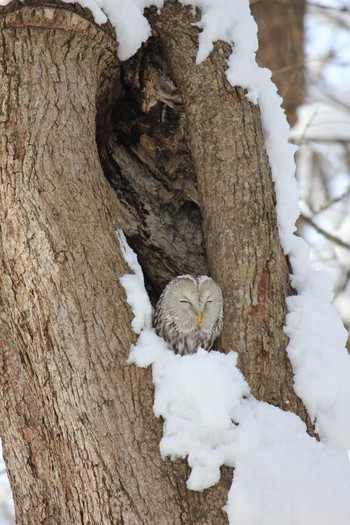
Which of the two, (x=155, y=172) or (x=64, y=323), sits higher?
(x=155, y=172)

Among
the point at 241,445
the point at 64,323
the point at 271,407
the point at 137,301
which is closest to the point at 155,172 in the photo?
the point at 137,301

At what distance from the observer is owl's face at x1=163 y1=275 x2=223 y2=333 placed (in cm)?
365

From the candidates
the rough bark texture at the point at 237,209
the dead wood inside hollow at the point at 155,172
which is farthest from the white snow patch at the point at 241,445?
the dead wood inside hollow at the point at 155,172

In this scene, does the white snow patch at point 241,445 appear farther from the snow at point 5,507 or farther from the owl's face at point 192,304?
the snow at point 5,507

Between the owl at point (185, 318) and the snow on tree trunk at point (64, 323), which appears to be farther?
the owl at point (185, 318)

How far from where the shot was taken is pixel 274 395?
3.13m

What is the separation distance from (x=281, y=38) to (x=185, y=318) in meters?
2.97

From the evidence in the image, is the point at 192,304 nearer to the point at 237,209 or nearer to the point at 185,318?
the point at 185,318

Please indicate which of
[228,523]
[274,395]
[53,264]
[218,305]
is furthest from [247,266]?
[228,523]

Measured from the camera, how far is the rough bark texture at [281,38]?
587 cm

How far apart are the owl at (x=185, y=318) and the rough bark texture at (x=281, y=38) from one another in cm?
263

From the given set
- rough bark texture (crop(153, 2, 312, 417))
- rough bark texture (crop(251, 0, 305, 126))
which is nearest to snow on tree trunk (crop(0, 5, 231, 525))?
rough bark texture (crop(153, 2, 312, 417))

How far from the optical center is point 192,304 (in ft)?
12.5

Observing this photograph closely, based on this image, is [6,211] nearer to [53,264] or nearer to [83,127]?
[53,264]
